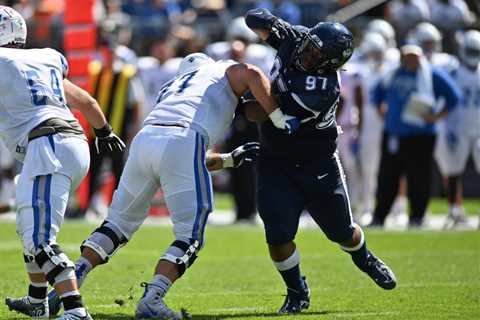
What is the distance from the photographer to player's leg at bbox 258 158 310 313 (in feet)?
25.5

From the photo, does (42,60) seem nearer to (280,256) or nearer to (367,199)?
(280,256)

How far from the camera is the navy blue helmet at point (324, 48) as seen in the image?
7539 millimetres

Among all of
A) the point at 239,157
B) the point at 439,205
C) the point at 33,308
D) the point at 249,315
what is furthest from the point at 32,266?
the point at 439,205

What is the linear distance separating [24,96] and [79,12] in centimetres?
924

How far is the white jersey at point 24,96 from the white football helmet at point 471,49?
883 centimetres

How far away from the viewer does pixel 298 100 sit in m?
7.57

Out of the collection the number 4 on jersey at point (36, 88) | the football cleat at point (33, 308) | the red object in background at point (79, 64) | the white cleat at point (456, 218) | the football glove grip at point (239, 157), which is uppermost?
the number 4 on jersey at point (36, 88)

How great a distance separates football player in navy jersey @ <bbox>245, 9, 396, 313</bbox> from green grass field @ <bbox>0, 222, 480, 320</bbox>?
12.8 inches

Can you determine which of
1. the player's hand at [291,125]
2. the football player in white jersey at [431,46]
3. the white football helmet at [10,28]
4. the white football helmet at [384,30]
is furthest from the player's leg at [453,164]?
the white football helmet at [10,28]

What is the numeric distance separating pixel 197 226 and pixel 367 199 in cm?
865

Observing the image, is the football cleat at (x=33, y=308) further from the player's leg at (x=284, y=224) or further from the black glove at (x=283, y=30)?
the black glove at (x=283, y=30)

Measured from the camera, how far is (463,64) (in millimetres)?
15195

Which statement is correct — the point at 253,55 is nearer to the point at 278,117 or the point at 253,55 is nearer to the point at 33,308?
the point at 278,117

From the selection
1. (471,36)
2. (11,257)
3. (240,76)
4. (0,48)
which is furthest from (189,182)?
(471,36)
